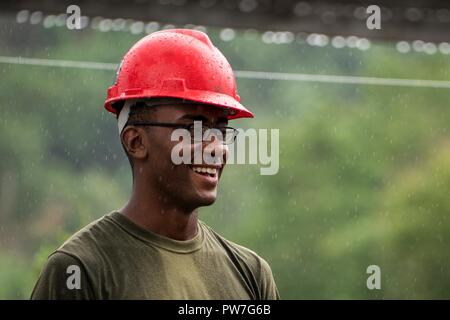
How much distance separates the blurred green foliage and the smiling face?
394 inches

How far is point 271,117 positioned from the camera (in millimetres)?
16438

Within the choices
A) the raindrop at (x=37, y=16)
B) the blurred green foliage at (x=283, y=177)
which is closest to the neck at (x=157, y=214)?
the raindrop at (x=37, y=16)

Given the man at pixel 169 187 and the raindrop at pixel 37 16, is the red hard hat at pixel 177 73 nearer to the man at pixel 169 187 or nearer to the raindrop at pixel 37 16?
the man at pixel 169 187

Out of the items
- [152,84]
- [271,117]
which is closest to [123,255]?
[152,84]

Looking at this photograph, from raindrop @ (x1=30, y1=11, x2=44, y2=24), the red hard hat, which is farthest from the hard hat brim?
raindrop @ (x1=30, y1=11, x2=44, y2=24)

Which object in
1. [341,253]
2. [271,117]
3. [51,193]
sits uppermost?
[271,117]

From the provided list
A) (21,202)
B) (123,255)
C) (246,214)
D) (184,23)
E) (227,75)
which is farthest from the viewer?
(246,214)

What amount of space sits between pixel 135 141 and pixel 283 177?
13.1 m

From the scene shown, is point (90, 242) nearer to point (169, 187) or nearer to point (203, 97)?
point (169, 187)

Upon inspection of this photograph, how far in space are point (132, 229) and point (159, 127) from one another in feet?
1.04

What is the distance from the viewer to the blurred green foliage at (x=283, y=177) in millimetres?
14141

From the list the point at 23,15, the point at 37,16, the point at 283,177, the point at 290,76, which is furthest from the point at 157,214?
the point at 290,76

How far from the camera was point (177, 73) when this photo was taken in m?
3.02
